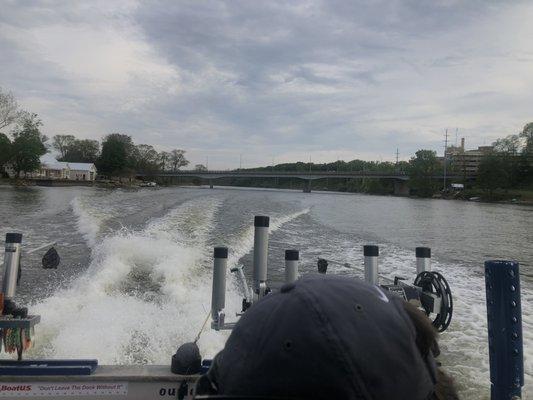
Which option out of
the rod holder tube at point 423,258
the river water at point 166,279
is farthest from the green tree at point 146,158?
the rod holder tube at point 423,258

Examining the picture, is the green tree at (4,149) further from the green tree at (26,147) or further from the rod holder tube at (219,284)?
the rod holder tube at (219,284)

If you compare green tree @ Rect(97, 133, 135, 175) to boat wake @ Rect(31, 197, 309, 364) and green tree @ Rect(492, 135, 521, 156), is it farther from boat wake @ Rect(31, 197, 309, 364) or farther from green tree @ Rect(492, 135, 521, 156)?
boat wake @ Rect(31, 197, 309, 364)

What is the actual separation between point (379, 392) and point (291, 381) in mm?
156

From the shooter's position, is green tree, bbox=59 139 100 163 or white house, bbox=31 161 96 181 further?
green tree, bbox=59 139 100 163

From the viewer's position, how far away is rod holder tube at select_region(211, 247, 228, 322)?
3.32 meters

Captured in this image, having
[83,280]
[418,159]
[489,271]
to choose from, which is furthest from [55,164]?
[489,271]

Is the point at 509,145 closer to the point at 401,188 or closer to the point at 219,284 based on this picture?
the point at 401,188

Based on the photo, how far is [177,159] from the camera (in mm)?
110688

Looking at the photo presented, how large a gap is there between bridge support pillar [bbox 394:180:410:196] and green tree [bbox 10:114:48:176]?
2307 inches

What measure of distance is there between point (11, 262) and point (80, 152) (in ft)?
382

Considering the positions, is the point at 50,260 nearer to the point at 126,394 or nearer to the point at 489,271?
the point at 126,394

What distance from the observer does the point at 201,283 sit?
772 centimetres

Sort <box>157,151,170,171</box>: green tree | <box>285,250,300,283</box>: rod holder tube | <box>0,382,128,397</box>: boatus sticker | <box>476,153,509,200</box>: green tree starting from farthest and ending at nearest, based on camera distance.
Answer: <box>157,151,170,171</box>: green tree → <box>476,153,509,200</box>: green tree → <box>285,250,300,283</box>: rod holder tube → <box>0,382,128,397</box>: boatus sticker

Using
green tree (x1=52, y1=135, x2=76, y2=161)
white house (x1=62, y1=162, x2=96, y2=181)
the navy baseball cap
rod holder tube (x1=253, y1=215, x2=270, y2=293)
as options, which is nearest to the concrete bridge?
white house (x1=62, y1=162, x2=96, y2=181)
